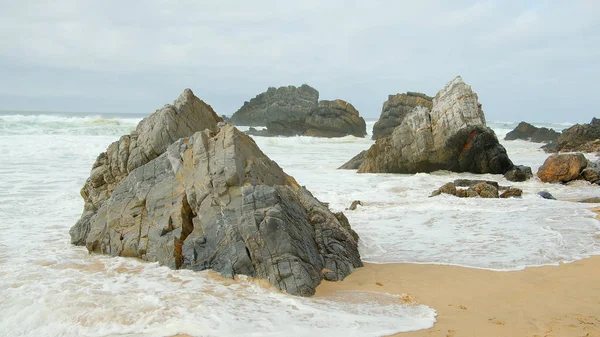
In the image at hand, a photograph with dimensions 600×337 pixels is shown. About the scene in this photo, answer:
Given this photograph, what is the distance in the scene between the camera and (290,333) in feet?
14.0

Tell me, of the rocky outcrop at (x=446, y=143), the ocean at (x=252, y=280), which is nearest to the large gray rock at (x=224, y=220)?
the ocean at (x=252, y=280)

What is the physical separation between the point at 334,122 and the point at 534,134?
18848 mm

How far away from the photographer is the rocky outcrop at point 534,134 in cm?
4050

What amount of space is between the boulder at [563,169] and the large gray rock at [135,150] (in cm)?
1130

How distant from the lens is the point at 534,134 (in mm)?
42094

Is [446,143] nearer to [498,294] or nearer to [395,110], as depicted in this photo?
[498,294]

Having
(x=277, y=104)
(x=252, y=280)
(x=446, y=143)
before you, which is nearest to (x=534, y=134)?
(x=446, y=143)

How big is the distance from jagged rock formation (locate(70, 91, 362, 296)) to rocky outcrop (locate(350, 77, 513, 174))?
35.4 ft

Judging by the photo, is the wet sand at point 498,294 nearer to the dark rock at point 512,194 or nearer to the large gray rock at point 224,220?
the large gray rock at point 224,220

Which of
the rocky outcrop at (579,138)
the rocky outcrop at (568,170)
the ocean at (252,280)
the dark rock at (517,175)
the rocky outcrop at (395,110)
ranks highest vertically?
the rocky outcrop at (395,110)

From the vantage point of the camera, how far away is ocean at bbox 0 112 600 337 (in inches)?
177

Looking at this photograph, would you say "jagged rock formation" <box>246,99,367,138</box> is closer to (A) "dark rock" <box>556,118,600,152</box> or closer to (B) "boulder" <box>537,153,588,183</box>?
(A) "dark rock" <box>556,118,600,152</box>

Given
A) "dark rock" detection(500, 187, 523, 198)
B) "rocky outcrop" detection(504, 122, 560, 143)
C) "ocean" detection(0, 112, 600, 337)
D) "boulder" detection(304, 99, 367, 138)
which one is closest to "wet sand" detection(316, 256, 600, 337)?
"ocean" detection(0, 112, 600, 337)

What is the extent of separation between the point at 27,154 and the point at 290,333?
66.4 feet
